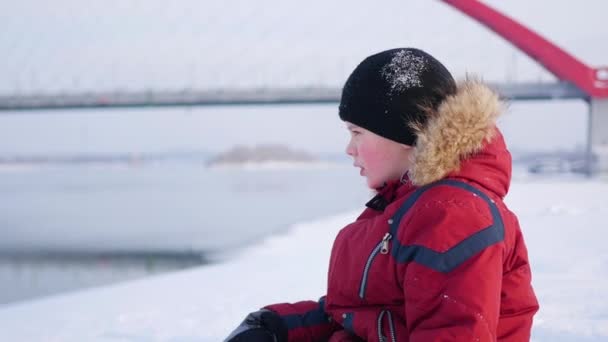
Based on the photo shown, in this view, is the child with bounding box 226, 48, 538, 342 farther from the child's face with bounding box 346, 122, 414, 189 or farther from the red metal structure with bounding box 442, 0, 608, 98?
the red metal structure with bounding box 442, 0, 608, 98

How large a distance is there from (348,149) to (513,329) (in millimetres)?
399

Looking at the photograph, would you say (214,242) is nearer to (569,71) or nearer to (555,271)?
(555,271)

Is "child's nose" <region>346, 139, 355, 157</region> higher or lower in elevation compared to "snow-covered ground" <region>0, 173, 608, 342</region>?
higher

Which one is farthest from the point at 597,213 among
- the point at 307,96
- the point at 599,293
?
the point at 307,96

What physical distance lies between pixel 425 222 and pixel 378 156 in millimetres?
199

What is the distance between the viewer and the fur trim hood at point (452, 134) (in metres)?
0.89

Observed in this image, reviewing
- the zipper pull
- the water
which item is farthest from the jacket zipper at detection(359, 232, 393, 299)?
the water

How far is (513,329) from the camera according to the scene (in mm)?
929

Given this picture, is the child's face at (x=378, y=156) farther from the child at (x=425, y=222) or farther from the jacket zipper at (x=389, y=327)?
the jacket zipper at (x=389, y=327)

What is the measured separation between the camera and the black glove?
1071 mm

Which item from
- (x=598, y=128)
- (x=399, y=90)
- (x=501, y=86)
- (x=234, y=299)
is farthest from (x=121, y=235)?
(x=598, y=128)

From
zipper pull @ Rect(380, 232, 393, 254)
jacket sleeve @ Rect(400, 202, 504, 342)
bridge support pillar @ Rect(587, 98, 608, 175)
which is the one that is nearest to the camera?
jacket sleeve @ Rect(400, 202, 504, 342)

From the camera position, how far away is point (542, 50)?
17734 millimetres

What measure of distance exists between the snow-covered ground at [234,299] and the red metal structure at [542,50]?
14623 millimetres
